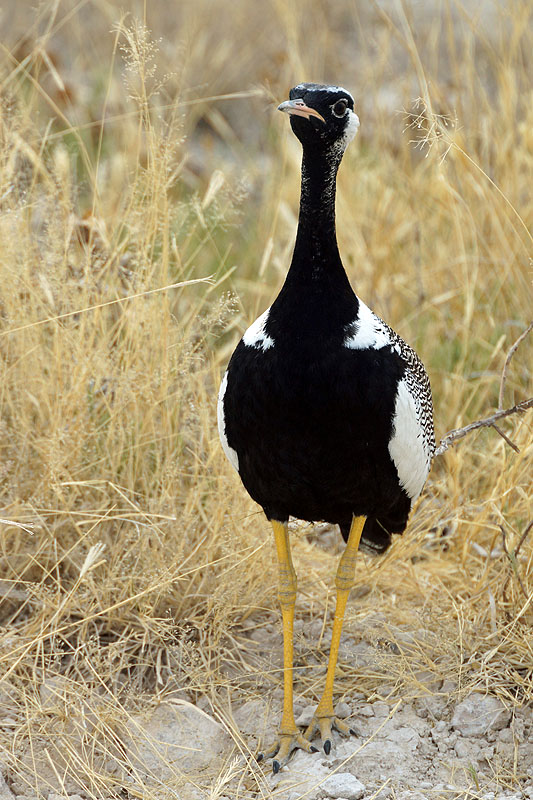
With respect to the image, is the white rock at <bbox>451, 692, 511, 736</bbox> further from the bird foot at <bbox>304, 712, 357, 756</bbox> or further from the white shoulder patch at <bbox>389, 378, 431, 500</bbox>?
the white shoulder patch at <bbox>389, 378, 431, 500</bbox>

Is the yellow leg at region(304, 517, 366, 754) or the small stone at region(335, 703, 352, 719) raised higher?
the yellow leg at region(304, 517, 366, 754)

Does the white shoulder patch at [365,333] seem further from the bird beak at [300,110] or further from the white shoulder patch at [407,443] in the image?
the bird beak at [300,110]

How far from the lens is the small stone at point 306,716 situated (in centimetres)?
267

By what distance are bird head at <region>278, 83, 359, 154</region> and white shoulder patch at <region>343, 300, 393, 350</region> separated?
0.41m

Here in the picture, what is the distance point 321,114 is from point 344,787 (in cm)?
159

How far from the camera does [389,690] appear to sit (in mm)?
2693

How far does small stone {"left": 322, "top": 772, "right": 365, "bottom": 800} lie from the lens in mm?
2314

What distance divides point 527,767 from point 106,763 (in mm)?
1071

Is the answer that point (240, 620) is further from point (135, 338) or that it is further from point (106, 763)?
point (135, 338)

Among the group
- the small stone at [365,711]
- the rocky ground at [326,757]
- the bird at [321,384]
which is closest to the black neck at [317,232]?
the bird at [321,384]

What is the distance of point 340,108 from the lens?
7.22ft

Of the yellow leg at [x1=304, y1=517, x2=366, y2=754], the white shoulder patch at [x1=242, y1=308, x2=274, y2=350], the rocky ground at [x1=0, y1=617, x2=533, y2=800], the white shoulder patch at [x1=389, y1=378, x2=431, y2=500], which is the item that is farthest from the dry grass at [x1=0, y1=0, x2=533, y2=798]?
the white shoulder patch at [x1=389, y1=378, x2=431, y2=500]

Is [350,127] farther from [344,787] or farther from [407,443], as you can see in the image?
[344,787]

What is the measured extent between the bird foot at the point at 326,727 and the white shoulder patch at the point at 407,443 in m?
0.65
